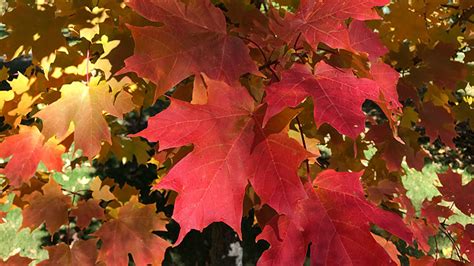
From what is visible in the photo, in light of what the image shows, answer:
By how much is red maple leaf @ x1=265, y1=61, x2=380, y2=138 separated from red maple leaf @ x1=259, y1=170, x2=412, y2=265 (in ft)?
0.66

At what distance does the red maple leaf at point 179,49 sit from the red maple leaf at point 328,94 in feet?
0.50

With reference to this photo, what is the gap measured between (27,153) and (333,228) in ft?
4.31

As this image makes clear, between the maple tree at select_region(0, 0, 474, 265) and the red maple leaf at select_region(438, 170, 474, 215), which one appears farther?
the red maple leaf at select_region(438, 170, 474, 215)

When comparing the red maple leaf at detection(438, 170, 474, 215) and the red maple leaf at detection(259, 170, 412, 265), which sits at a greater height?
the red maple leaf at detection(259, 170, 412, 265)

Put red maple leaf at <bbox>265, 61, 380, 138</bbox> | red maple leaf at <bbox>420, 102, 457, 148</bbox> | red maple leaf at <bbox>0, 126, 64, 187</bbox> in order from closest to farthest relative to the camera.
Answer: red maple leaf at <bbox>265, 61, 380, 138</bbox> → red maple leaf at <bbox>0, 126, 64, 187</bbox> → red maple leaf at <bbox>420, 102, 457, 148</bbox>

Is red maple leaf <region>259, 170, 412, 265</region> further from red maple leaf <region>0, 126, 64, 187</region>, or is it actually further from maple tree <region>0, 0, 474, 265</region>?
red maple leaf <region>0, 126, 64, 187</region>

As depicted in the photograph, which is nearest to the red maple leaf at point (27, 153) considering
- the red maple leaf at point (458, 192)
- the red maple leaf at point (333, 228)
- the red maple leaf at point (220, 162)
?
the red maple leaf at point (220, 162)

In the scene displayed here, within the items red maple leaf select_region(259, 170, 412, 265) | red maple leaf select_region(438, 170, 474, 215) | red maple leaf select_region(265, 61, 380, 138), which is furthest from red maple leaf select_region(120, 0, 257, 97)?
red maple leaf select_region(438, 170, 474, 215)

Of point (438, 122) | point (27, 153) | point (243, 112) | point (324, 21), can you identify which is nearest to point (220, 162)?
point (243, 112)

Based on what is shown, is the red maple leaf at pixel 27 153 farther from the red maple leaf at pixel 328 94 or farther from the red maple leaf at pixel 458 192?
the red maple leaf at pixel 458 192

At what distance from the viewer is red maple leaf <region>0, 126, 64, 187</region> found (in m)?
1.74

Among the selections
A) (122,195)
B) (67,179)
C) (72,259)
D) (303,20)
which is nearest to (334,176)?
(303,20)

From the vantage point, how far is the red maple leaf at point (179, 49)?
1189mm

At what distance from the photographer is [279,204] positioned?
103 centimetres
